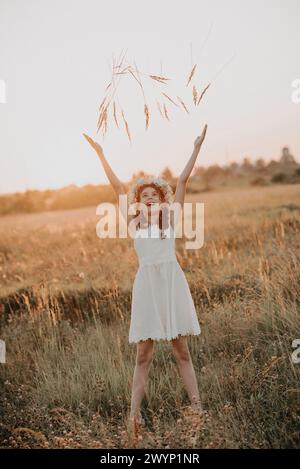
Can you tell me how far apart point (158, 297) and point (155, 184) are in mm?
738

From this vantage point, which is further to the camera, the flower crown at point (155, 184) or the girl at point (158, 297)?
the flower crown at point (155, 184)

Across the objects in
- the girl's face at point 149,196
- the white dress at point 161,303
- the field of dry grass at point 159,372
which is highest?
the girl's face at point 149,196

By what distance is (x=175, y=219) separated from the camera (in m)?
3.60

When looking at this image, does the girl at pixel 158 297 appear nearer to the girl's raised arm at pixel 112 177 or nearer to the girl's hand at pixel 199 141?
the girl's hand at pixel 199 141

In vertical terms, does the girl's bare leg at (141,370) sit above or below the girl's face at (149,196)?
below

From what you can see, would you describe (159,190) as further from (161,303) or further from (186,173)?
(161,303)

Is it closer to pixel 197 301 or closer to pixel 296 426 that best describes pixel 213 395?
pixel 296 426

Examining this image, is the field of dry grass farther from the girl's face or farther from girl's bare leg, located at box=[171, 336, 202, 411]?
the girl's face

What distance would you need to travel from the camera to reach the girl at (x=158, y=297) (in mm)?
3334

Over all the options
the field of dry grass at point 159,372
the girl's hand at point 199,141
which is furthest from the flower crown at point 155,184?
the field of dry grass at point 159,372

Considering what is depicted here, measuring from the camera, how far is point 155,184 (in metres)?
3.57
